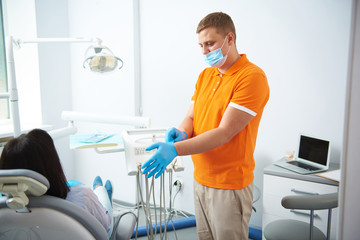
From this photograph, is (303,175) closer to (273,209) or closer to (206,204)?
(273,209)

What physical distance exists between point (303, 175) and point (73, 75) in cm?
241

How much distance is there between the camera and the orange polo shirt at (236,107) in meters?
1.11

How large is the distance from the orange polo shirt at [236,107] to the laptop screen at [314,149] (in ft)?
2.56

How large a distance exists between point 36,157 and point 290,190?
142cm

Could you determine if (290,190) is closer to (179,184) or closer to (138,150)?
(138,150)

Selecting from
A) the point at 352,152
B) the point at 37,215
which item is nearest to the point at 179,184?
the point at 37,215

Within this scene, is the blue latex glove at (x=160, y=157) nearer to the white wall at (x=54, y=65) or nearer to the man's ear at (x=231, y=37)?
the man's ear at (x=231, y=37)

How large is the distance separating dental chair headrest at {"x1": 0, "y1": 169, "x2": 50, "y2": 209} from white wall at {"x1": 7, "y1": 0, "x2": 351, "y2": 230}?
68.0 inches

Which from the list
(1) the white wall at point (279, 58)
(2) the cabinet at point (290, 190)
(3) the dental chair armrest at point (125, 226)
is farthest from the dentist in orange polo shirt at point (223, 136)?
(1) the white wall at point (279, 58)

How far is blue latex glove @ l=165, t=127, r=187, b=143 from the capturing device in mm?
1267

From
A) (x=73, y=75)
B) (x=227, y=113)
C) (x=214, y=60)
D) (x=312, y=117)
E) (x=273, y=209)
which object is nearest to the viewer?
(x=227, y=113)

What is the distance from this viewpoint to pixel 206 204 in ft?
4.18

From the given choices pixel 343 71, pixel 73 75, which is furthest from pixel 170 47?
pixel 343 71

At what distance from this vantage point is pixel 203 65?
2301 millimetres
